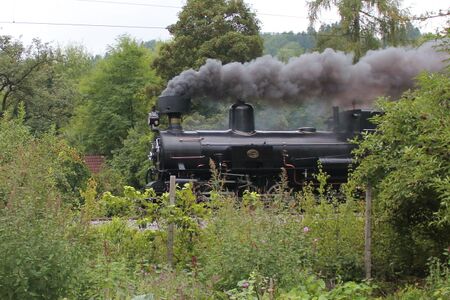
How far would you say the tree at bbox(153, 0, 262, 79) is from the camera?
30.9 m

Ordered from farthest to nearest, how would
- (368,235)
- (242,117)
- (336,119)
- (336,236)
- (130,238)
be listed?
1. (336,119)
2. (242,117)
3. (130,238)
4. (336,236)
5. (368,235)

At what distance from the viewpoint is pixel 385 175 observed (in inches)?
324

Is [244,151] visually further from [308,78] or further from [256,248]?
[256,248]

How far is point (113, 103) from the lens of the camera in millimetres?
36312

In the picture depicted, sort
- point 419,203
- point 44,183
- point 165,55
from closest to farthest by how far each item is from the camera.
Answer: point 44,183 < point 419,203 < point 165,55

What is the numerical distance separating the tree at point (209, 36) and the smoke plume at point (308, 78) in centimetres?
1183

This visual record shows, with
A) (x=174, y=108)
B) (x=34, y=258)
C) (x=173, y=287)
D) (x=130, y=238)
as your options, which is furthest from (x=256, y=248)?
(x=174, y=108)

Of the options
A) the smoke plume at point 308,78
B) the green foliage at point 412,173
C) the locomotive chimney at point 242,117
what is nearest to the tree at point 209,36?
the smoke plume at point 308,78

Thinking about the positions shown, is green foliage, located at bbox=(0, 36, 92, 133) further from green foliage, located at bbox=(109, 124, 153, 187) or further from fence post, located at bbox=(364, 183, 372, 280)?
fence post, located at bbox=(364, 183, 372, 280)

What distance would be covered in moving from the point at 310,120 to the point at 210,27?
10.3m

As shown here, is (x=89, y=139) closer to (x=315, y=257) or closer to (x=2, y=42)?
(x=2, y=42)

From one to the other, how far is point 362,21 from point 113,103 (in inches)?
563

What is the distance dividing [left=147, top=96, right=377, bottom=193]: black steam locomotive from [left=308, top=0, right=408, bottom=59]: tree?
31.7 ft

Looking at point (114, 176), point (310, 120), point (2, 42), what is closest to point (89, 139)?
point (2, 42)
